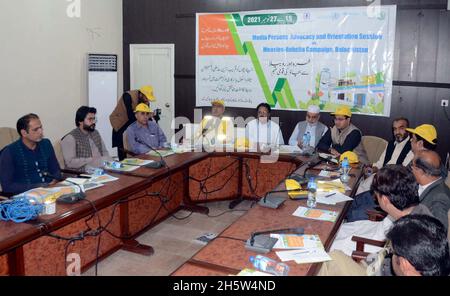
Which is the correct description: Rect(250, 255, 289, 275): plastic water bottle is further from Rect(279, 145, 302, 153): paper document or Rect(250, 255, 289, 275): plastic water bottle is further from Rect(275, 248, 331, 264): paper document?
Rect(279, 145, 302, 153): paper document

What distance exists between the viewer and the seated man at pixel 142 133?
4.48 m

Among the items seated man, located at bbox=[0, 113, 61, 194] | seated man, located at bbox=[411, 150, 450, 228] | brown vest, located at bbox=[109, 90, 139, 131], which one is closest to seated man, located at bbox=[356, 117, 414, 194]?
seated man, located at bbox=[411, 150, 450, 228]

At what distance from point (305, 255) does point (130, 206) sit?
201cm

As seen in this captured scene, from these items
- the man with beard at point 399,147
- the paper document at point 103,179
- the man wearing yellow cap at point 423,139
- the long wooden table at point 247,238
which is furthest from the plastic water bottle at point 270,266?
the man with beard at point 399,147

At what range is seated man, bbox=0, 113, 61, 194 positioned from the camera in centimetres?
327

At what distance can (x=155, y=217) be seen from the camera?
4.08m

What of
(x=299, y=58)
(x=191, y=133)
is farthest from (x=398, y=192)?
(x=299, y=58)

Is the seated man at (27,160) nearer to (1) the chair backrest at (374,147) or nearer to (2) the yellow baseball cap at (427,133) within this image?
(2) the yellow baseball cap at (427,133)

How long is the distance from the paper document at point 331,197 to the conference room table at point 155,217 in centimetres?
6

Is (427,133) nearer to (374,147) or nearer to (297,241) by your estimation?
(374,147)
